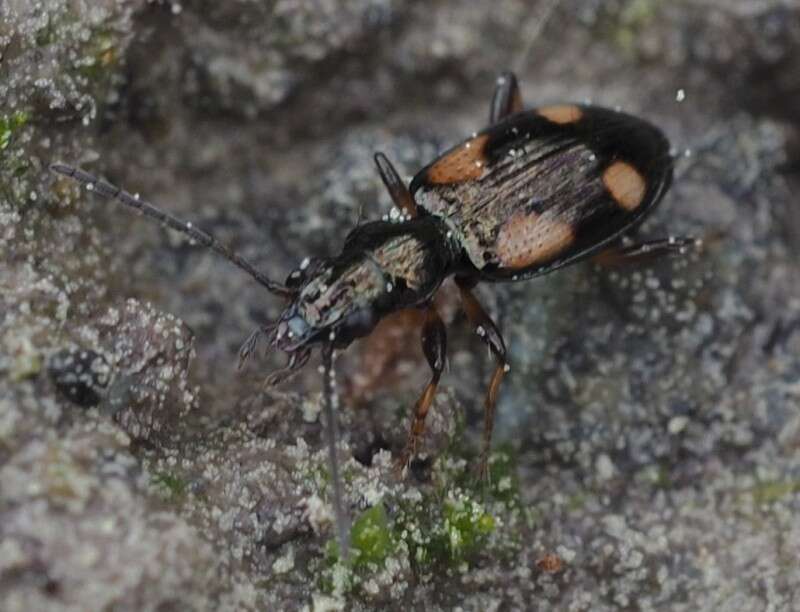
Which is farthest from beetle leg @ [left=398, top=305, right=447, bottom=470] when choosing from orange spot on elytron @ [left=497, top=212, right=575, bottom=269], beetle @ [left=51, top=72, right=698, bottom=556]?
orange spot on elytron @ [left=497, top=212, right=575, bottom=269]

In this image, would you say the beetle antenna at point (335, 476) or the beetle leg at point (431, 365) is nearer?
the beetle antenna at point (335, 476)

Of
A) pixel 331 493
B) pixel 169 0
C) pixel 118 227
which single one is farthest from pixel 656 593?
pixel 169 0

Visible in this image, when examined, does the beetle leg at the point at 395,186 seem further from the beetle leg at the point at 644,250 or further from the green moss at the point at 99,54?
the green moss at the point at 99,54

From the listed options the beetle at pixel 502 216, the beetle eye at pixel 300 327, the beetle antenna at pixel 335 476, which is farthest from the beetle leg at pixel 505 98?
the beetle antenna at pixel 335 476

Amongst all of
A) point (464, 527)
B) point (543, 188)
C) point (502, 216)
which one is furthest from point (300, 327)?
point (543, 188)

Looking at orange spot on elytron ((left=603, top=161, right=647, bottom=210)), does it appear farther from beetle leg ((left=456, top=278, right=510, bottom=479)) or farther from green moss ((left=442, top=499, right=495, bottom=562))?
green moss ((left=442, top=499, right=495, bottom=562))

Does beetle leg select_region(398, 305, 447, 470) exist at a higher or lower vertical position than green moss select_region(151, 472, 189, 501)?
higher
